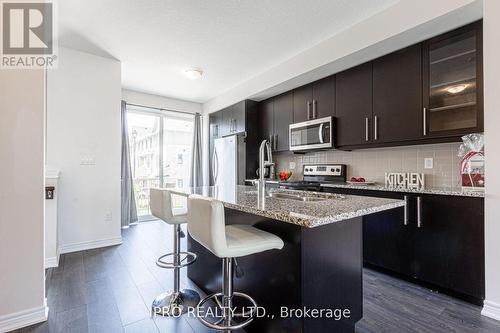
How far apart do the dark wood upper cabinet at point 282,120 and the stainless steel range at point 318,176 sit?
1.73ft

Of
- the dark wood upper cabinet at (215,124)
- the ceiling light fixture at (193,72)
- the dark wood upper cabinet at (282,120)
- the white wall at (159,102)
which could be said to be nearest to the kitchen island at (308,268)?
the dark wood upper cabinet at (282,120)

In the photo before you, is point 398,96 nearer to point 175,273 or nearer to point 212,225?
point 212,225

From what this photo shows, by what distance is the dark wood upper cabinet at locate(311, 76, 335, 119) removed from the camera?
3.13 meters

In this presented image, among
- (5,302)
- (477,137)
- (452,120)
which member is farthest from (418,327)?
(5,302)

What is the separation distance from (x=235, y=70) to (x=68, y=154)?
8.51 ft

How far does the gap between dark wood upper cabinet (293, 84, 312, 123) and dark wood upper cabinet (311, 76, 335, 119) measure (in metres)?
0.07

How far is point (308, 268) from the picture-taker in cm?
122

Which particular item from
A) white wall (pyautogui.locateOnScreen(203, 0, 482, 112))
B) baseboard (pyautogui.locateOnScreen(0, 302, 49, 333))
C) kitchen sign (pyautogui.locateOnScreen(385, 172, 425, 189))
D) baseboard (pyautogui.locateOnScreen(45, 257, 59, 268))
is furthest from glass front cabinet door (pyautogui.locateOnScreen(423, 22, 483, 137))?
baseboard (pyautogui.locateOnScreen(45, 257, 59, 268))

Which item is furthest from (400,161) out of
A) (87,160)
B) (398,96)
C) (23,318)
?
(87,160)

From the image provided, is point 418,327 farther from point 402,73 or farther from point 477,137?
point 402,73

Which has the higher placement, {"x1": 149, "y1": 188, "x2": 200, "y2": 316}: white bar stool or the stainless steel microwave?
the stainless steel microwave

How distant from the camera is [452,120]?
216 centimetres

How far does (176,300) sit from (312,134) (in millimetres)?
2504

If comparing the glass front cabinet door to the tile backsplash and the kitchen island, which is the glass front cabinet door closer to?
the tile backsplash
